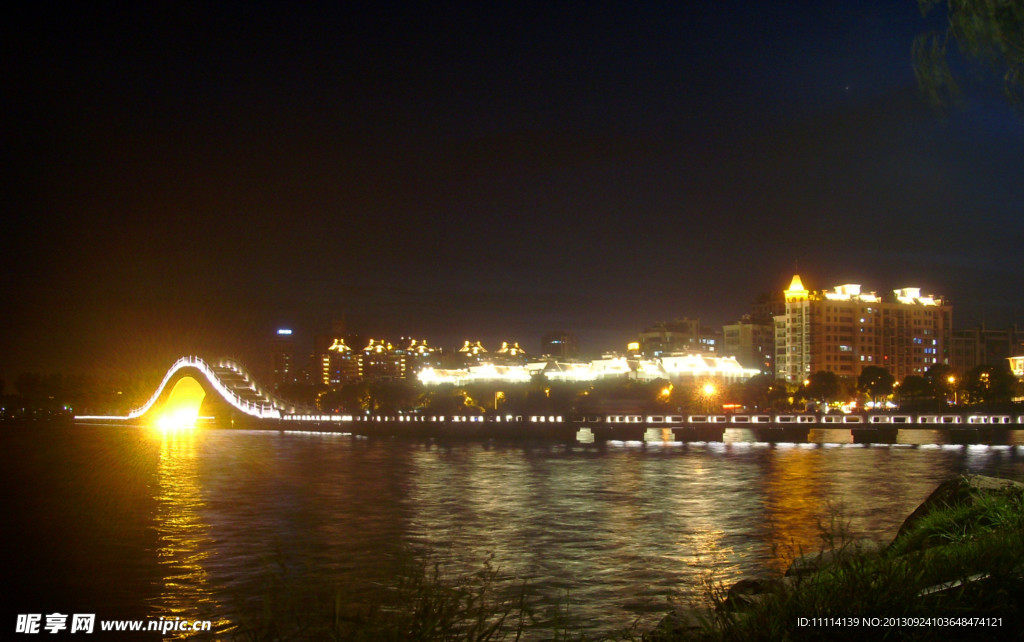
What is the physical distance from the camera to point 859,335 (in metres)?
148

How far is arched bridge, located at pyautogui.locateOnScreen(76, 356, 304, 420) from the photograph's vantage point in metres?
111

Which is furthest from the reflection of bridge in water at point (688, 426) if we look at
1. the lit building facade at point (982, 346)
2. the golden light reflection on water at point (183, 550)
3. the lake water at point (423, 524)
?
the lit building facade at point (982, 346)

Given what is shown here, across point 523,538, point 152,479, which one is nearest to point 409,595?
point 523,538

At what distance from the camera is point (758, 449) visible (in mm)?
60938

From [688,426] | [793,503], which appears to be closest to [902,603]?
[793,503]

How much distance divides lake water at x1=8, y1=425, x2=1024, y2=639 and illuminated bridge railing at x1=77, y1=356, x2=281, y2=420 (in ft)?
179

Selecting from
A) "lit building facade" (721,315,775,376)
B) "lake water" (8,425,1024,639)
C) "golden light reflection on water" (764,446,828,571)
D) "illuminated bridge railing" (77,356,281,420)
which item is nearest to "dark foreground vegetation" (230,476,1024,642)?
"lake water" (8,425,1024,639)

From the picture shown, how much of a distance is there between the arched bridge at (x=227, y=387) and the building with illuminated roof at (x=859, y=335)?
284 feet

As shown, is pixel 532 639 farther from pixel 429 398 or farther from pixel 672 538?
pixel 429 398

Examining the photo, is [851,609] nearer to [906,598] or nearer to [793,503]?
[906,598]

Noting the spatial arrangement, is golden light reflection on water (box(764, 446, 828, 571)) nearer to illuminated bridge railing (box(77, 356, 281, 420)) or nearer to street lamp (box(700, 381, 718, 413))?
street lamp (box(700, 381, 718, 413))

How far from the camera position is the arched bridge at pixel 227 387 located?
4375 inches

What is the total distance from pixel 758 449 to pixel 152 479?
3979cm

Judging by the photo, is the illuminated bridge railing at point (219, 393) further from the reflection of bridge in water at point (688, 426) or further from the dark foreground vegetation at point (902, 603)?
the dark foreground vegetation at point (902, 603)
